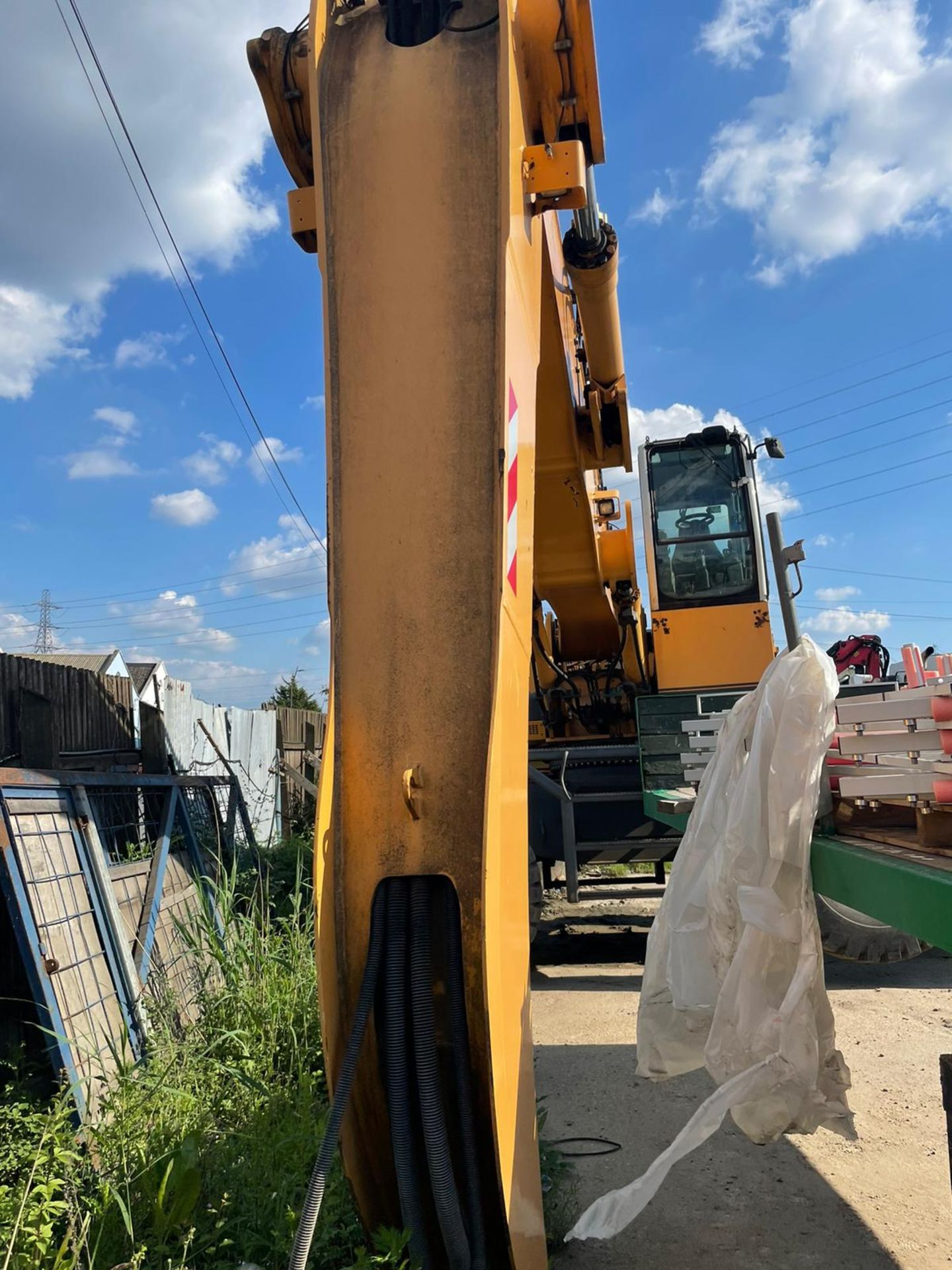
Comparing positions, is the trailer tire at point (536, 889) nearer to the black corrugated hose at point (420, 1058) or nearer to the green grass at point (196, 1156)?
the green grass at point (196, 1156)

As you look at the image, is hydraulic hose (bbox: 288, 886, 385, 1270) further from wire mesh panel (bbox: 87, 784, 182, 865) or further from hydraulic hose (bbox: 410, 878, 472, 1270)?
wire mesh panel (bbox: 87, 784, 182, 865)

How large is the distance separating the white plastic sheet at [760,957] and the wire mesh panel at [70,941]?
6.31ft

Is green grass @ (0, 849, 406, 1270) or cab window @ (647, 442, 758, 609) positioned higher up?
cab window @ (647, 442, 758, 609)

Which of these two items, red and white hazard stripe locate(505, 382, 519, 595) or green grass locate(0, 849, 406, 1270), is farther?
green grass locate(0, 849, 406, 1270)

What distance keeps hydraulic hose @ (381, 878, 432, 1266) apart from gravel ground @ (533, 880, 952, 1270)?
1.11m

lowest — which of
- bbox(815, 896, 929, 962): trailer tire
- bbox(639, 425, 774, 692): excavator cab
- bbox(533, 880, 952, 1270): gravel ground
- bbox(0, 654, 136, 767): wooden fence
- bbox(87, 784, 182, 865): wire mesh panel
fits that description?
bbox(533, 880, 952, 1270): gravel ground

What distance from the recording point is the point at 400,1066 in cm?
207

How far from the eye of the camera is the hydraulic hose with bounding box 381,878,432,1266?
81.5 inches

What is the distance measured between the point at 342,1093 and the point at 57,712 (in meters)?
3.96

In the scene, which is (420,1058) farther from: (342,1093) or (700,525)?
(700,525)

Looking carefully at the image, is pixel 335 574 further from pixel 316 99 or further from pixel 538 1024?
pixel 538 1024

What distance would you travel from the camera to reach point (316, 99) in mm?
2482

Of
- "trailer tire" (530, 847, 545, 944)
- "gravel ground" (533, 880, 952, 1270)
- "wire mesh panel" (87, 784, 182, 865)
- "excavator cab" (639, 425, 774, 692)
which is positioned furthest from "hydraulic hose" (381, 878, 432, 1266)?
"excavator cab" (639, 425, 774, 692)

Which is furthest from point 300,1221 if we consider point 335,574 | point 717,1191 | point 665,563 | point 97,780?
point 665,563
